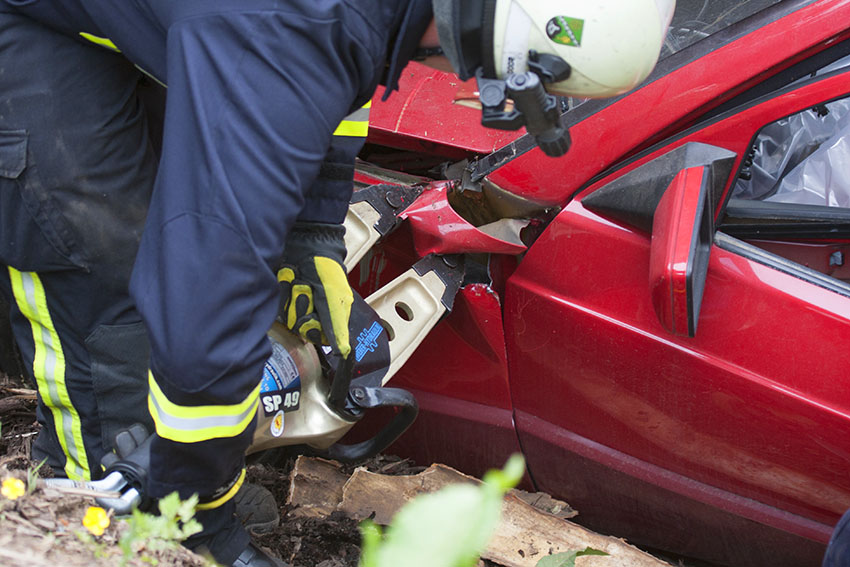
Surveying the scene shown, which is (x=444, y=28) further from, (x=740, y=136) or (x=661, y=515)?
(x=661, y=515)

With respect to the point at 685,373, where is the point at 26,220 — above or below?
above

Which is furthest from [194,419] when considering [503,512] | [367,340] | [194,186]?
[503,512]

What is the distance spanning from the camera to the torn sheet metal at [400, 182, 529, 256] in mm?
1946

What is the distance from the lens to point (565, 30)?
4.07ft

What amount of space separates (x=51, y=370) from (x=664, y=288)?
4.38ft

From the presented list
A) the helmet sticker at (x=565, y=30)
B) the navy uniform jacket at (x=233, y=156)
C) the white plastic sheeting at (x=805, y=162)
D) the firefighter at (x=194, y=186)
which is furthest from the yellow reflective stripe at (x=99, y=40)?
the white plastic sheeting at (x=805, y=162)

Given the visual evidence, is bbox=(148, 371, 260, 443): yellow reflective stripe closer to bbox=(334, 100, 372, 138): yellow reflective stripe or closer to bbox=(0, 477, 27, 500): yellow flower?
bbox=(0, 477, 27, 500): yellow flower

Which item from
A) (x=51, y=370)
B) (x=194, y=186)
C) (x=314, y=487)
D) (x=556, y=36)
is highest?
(x=556, y=36)

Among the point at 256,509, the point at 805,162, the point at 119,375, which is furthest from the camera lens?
the point at 805,162

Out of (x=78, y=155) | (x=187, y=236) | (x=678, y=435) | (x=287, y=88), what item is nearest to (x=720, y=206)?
(x=678, y=435)

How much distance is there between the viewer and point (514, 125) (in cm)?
128

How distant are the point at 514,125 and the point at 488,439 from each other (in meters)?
1.15

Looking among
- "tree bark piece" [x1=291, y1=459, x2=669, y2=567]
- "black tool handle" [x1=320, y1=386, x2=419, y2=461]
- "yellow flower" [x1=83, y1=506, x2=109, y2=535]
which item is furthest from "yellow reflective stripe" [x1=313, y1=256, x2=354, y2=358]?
"yellow flower" [x1=83, y1=506, x2=109, y2=535]

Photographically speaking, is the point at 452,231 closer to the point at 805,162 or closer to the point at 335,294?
the point at 335,294
